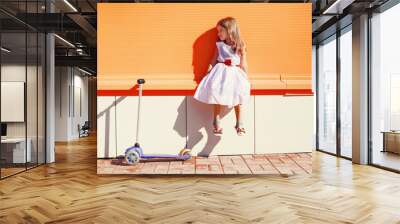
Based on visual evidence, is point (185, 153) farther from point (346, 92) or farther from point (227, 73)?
point (346, 92)

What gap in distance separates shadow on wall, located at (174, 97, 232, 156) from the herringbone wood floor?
517 millimetres

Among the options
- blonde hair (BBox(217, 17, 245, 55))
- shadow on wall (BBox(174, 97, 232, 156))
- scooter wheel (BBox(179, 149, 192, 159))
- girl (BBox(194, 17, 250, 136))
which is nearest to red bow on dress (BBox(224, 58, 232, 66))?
girl (BBox(194, 17, 250, 136))

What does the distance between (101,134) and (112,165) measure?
43 centimetres

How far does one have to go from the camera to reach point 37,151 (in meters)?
6.82

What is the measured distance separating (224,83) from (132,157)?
149cm

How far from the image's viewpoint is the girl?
4.72m

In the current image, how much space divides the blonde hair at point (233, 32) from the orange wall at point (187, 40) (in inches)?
3.4

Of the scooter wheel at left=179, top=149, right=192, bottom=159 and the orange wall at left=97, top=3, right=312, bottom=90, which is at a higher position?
the orange wall at left=97, top=3, right=312, bottom=90

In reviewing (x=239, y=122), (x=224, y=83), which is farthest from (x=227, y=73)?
(x=239, y=122)

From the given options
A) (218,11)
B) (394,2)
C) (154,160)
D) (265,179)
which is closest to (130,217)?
(154,160)

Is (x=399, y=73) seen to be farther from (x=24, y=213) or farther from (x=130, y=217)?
(x=24, y=213)

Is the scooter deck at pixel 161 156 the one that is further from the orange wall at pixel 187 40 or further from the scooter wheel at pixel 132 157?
the orange wall at pixel 187 40

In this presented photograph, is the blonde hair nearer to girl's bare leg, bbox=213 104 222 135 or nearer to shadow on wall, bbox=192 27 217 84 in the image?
shadow on wall, bbox=192 27 217 84

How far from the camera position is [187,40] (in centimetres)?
479
